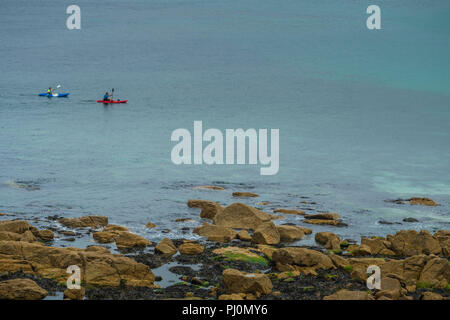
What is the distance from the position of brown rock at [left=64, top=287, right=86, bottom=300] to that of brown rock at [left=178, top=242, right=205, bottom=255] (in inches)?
340

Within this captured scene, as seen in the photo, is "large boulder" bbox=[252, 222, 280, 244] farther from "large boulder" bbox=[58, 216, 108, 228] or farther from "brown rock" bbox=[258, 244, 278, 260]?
"large boulder" bbox=[58, 216, 108, 228]

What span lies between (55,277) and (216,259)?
9027 mm

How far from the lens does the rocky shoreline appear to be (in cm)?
3123

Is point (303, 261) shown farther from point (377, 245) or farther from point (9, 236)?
point (9, 236)

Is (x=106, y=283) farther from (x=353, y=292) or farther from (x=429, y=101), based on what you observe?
(x=429, y=101)

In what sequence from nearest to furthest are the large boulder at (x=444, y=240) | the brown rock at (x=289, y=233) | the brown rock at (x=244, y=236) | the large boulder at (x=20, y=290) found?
1. the large boulder at (x=20, y=290)
2. the large boulder at (x=444, y=240)
3. the brown rock at (x=244, y=236)
4. the brown rock at (x=289, y=233)

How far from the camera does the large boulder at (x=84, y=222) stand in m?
44.5

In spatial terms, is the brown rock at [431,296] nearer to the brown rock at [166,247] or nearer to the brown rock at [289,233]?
the brown rock at [289,233]

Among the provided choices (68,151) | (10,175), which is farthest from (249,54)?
(10,175)

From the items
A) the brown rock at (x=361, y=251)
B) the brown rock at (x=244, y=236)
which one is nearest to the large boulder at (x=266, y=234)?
the brown rock at (x=244, y=236)

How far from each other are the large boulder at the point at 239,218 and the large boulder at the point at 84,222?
7.80 metres

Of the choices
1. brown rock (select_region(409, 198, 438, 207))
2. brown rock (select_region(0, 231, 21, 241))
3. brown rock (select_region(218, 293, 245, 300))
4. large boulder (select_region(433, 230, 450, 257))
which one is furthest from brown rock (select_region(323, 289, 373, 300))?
brown rock (select_region(409, 198, 438, 207))

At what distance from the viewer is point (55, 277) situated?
32906 mm

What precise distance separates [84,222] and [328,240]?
53.0 ft
